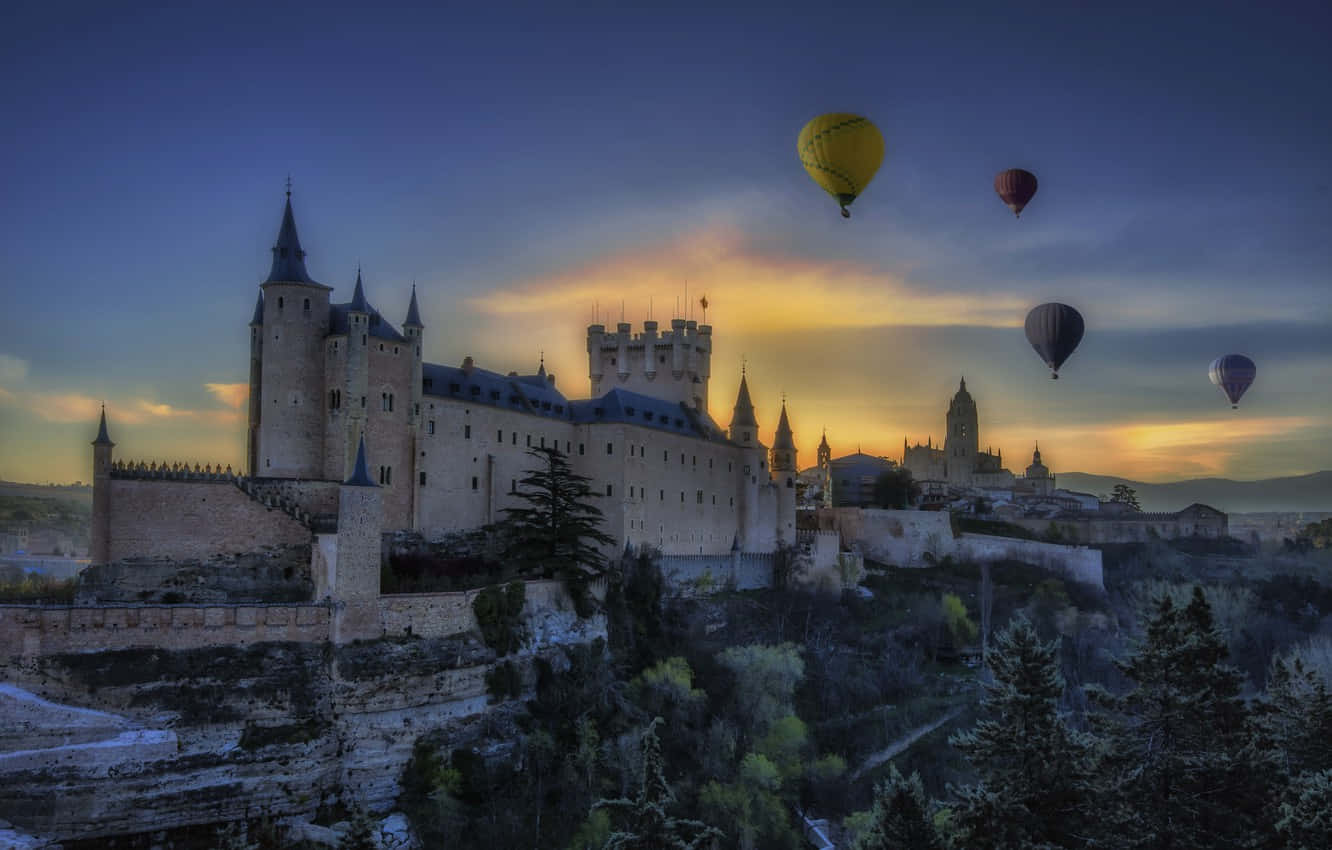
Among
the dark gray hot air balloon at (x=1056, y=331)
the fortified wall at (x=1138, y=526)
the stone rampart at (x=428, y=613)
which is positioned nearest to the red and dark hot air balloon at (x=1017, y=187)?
the dark gray hot air balloon at (x=1056, y=331)

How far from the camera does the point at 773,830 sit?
36.5 meters

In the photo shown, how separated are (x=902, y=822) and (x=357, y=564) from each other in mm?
18962

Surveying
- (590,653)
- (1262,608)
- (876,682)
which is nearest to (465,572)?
(590,653)

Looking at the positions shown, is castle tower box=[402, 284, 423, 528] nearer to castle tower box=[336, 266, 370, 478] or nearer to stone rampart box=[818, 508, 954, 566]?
castle tower box=[336, 266, 370, 478]

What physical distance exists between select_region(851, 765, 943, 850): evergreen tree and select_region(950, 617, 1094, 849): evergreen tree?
670 mm

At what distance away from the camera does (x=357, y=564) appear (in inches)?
1345

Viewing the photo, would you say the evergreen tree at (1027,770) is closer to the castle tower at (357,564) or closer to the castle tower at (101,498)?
the castle tower at (357,564)

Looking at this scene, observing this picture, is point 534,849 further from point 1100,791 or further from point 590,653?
point 1100,791

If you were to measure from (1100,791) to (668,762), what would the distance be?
66.5 feet

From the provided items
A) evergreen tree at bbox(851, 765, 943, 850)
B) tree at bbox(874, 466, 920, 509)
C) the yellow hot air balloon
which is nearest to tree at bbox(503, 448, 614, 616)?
the yellow hot air balloon

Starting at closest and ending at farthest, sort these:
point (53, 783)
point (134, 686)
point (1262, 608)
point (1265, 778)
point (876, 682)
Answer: point (1265, 778) → point (53, 783) → point (134, 686) → point (876, 682) → point (1262, 608)

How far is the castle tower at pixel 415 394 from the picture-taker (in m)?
42.5

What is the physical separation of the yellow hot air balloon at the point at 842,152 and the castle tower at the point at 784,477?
26.2 metres

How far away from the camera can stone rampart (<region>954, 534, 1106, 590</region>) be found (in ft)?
221
